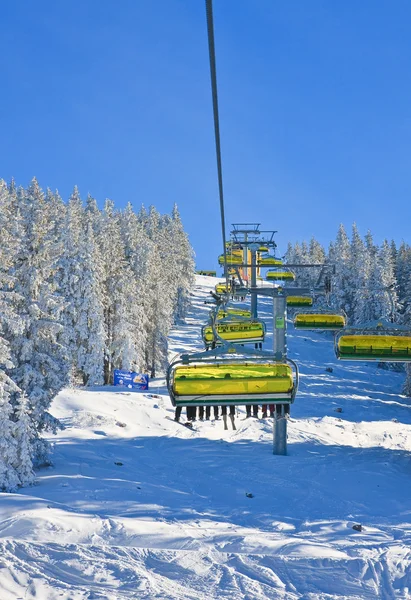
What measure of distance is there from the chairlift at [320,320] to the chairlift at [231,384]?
8.95m

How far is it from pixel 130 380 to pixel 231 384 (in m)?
26.5

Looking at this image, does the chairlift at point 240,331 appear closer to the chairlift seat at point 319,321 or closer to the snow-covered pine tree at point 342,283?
the chairlift seat at point 319,321

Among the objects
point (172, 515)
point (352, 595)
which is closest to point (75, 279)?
point (172, 515)

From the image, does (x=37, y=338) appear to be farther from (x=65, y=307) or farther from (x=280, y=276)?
(x=280, y=276)

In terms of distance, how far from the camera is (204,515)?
13.3 m

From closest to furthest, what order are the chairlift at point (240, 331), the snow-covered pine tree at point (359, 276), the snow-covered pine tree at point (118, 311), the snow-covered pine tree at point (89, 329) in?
the chairlift at point (240, 331) < the snow-covered pine tree at point (89, 329) < the snow-covered pine tree at point (118, 311) < the snow-covered pine tree at point (359, 276)

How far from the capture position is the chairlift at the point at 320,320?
17.5m

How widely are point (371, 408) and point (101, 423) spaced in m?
20.9

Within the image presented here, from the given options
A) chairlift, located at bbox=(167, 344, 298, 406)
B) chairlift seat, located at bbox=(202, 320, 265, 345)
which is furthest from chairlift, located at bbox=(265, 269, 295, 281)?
chairlift, located at bbox=(167, 344, 298, 406)

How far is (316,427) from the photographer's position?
27.6m

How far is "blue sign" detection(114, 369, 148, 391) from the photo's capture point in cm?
3409

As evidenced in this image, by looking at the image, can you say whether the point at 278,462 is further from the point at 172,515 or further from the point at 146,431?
the point at 146,431

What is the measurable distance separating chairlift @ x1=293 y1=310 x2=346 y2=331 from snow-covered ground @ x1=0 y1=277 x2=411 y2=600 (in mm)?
5172

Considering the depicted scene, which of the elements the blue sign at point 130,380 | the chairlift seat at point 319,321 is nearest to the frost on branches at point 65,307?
the blue sign at point 130,380
